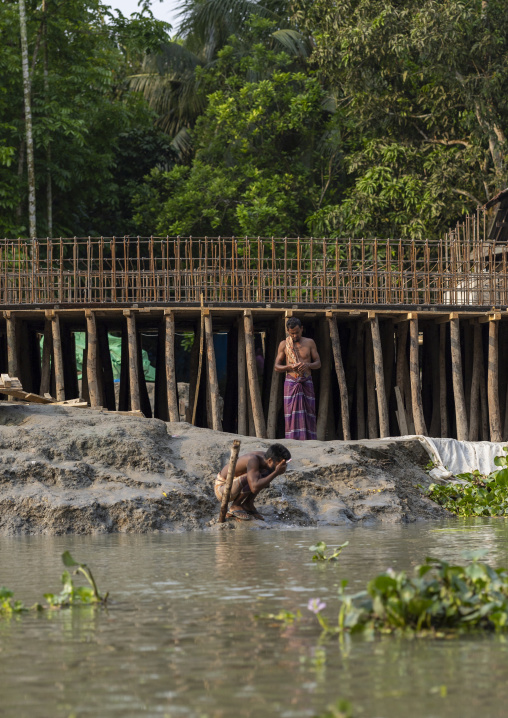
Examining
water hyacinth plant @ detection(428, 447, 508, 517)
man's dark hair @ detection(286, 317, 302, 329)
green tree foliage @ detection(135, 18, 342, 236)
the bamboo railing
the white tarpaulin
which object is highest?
green tree foliage @ detection(135, 18, 342, 236)

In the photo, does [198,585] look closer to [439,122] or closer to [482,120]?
[482,120]

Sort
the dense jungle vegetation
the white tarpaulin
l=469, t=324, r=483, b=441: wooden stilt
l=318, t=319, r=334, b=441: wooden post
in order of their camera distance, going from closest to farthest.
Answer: the white tarpaulin
l=318, t=319, r=334, b=441: wooden post
l=469, t=324, r=483, b=441: wooden stilt
the dense jungle vegetation

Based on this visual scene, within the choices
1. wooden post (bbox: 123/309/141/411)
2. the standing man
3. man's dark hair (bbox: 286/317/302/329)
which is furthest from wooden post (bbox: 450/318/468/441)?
wooden post (bbox: 123/309/141/411)

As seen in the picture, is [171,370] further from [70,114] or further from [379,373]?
[70,114]

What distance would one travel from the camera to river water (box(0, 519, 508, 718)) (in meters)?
3.99

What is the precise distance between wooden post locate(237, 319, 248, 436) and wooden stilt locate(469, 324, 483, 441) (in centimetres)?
375

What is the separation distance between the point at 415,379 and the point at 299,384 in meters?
2.59

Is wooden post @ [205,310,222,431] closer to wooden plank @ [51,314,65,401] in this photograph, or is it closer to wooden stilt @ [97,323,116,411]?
wooden plank @ [51,314,65,401]

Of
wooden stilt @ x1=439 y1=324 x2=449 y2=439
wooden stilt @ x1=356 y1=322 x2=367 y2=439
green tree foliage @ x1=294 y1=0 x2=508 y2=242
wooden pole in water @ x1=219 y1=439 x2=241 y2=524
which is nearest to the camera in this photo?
wooden pole in water @ x1=219 y1=439 x2=241 y2=524

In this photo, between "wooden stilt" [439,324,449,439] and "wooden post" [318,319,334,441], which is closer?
"wooden post" [318,319,334,441]

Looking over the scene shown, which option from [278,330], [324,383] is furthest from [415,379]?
[278,330]

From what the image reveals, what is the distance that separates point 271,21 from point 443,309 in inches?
588

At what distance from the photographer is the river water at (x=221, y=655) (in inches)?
157

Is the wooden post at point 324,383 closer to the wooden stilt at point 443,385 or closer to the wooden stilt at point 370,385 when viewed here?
the wooden stilt at point 370,385
